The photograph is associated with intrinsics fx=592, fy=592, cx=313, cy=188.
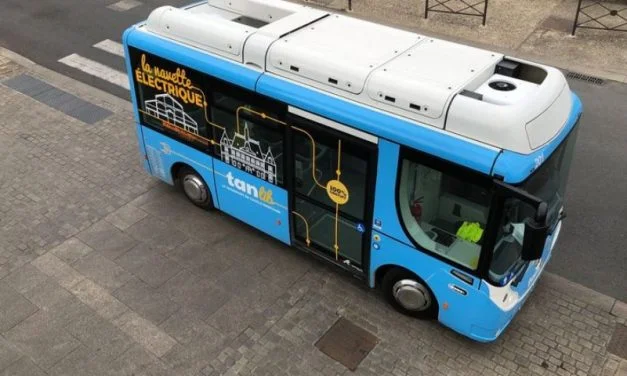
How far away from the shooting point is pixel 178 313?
23.3 ft

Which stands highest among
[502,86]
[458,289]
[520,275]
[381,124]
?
[502,86]

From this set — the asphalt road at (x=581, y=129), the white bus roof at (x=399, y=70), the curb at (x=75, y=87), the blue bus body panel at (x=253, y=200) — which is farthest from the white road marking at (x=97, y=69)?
the blue bus body panel at (x=253, y=200)

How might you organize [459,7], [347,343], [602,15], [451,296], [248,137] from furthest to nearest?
[459,7] → [602,15] → [248,137] → [347,343] → [451,296]

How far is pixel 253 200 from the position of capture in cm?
766

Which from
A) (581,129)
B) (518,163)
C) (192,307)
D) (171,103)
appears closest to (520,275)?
(518,163)

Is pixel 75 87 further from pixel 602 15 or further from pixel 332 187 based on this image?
pixel 602 15

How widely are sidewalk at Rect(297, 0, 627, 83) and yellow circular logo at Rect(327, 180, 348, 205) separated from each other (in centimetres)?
836

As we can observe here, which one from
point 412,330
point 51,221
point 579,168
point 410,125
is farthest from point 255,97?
point 579,168

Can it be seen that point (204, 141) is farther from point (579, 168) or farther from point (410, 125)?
point (579, 168)

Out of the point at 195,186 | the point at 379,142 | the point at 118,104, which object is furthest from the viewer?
the point at 118,104

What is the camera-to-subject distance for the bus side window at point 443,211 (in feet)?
18.3

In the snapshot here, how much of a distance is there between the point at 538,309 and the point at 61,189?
23.2 feet

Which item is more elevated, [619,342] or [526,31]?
[526,31]

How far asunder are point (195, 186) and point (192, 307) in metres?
1.90
